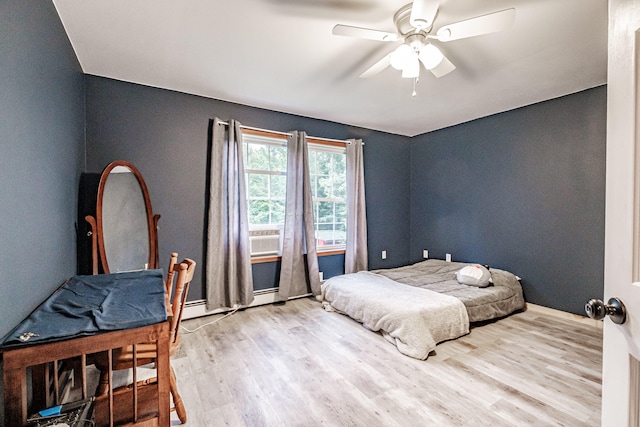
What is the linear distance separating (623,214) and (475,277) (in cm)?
276

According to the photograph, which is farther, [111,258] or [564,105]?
[564,105]

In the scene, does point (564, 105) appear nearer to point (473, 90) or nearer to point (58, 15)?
point (473, 90)

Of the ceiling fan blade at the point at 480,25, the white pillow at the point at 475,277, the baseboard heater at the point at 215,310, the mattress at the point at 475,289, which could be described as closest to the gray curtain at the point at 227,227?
the baseboard heater at the point at 215,310

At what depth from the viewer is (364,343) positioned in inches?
99.5

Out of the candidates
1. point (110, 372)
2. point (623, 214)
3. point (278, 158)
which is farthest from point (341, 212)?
point (623, 214)

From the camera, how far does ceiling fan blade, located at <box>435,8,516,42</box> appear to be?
4.90 feet

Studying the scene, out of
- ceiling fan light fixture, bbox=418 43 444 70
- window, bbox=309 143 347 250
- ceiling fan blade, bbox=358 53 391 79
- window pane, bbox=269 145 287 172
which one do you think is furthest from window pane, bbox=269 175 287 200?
ceiling fan light fixture, bbox=418 43 444 70

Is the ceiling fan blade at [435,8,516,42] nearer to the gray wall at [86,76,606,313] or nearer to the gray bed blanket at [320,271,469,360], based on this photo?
the gray bed blanket at [320,271,469,360]

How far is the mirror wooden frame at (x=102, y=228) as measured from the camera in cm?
239

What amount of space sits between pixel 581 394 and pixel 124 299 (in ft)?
9.15

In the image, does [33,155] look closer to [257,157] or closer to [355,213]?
[257,157]

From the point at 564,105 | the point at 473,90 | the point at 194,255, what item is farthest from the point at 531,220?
the point at 194,255

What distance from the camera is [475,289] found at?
311 centimetres

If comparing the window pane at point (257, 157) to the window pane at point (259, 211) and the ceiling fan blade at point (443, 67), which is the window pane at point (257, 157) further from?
the ceiling fan blade at point (443, 67)
